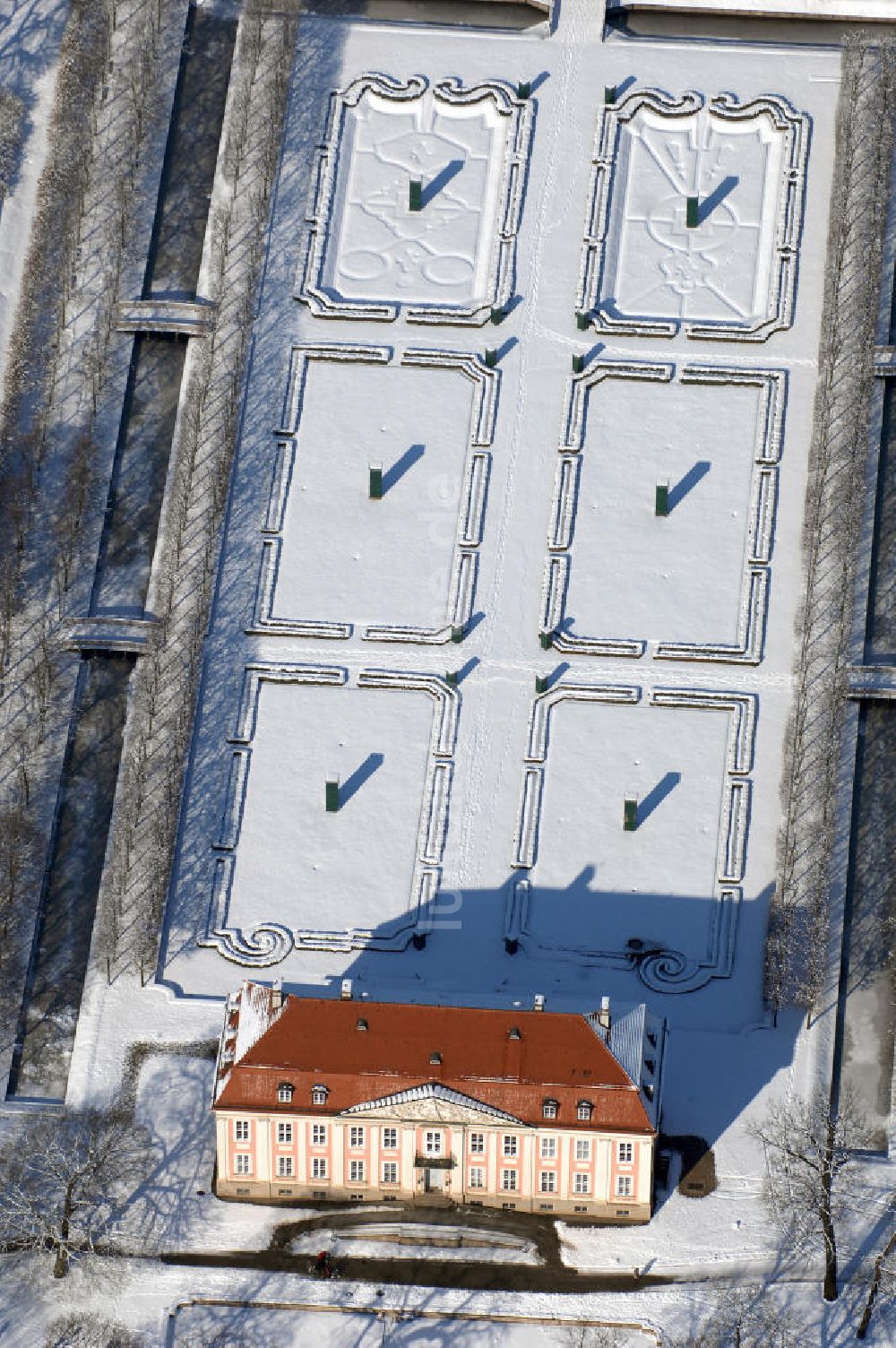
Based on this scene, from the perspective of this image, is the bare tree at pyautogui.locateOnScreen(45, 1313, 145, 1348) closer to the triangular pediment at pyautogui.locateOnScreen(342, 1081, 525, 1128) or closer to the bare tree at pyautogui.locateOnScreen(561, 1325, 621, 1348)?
the triangular pediment at pyautogui.locateOnScreen(342, 1081, 525, 1128)

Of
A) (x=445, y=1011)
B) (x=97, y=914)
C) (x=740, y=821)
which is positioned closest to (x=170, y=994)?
(x=97, y=914)

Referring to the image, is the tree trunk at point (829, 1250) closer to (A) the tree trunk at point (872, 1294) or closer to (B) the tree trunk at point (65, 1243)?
(A) the tree trunk at point (872, 1294)

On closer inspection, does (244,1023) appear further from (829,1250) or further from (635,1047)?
(829,1250)

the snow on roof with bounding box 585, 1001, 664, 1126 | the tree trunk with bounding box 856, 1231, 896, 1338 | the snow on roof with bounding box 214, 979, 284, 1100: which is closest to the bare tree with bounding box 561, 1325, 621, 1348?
the snow on roof with bounding box 585, 1001, 664, 1126

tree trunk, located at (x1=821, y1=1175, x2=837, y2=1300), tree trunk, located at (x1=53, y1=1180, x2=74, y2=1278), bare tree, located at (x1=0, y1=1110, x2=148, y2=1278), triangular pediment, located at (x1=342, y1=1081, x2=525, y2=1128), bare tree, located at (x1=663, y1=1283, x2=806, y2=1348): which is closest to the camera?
bare tree, located at (x1=663, y1=1283, x2=806, y2=1348)

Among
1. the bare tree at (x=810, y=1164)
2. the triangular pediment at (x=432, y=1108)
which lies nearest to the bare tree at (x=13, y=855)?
the triangular pediment at (x=432, y=1108)
